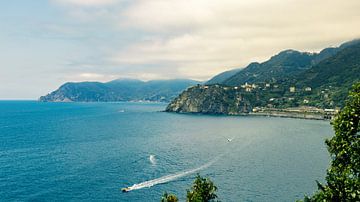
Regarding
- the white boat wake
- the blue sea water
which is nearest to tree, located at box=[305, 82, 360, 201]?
the blue sea water

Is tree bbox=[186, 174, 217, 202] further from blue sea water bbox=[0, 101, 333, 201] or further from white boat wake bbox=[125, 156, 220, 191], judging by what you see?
white boat wake bbox=[125, 156, 220, 191]

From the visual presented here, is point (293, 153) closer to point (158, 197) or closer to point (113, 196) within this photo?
point (158, 197)

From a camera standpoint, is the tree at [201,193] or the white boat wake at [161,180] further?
the white boat wake at [161,180]

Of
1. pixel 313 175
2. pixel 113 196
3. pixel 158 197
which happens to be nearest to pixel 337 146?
pixel 158 197

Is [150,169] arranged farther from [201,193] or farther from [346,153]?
[346,153]

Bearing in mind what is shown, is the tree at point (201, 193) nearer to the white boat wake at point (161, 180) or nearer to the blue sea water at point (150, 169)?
the blue sea water at point (150, 169)

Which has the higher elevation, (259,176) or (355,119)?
(355,119)

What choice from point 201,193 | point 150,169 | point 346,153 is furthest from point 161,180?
point 346,153

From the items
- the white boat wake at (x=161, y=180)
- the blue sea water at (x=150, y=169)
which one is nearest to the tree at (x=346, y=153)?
the blue sea water at (x=150, y=169)

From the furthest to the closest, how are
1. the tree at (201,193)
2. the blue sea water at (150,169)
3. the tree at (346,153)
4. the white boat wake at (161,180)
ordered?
the white boat wake at (161,180)
the blue sea water at (150,169)
the tree at (201,193)
the tree at (346,153)
